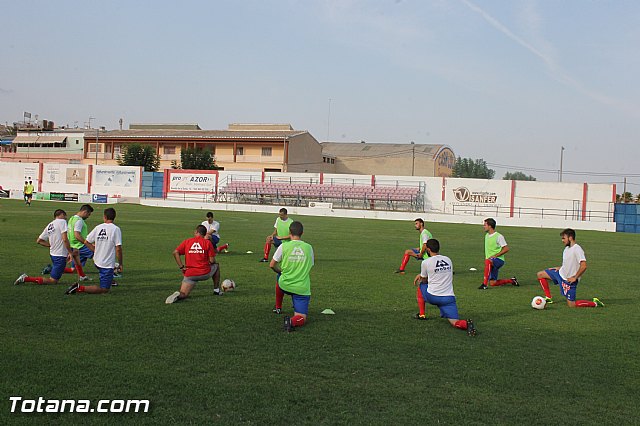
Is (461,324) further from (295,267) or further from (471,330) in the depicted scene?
(295,267)

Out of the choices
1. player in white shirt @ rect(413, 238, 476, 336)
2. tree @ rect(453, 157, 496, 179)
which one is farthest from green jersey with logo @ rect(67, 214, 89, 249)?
tree @ rect(453, 157, 496, 179)

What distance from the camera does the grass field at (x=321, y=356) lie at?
5.84 m

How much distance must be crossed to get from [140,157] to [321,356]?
69941mm

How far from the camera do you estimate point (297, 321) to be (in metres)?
9.06

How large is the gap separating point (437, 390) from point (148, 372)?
316 cm

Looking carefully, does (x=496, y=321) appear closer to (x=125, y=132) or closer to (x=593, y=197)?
(x=593, y=197)

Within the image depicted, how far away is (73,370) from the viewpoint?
6562 mm

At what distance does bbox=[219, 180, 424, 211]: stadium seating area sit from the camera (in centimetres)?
5906

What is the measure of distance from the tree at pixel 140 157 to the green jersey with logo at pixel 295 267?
66.7m

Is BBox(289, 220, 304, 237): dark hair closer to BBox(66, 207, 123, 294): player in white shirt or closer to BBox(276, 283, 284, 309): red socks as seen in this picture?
BBox(276, 283, 284, 309): red socks

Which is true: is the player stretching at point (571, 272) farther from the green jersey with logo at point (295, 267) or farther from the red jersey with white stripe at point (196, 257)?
the red jersey with white stripe at point (196, 257)

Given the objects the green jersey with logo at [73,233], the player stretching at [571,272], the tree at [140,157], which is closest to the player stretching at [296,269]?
the player stretching at [571,272]

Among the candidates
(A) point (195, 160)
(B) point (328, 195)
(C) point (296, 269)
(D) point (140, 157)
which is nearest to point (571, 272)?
(C) point (296, 269)

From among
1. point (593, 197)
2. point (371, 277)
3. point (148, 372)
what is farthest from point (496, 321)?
point (593, 197)
